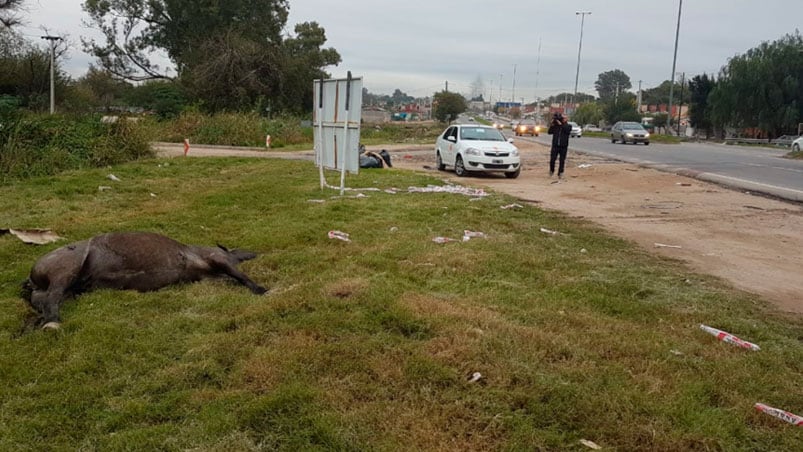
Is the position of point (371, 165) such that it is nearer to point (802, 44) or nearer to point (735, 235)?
point (735, 235)

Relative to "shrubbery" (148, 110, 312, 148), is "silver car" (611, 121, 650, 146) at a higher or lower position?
higher

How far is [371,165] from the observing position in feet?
61.0

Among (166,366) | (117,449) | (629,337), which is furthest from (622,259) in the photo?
(117,449)

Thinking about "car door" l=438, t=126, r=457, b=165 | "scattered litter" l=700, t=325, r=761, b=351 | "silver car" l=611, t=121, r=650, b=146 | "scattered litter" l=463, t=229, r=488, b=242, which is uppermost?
"silver car" l=611, t=121, r=650, b=146

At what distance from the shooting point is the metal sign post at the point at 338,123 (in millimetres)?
10664

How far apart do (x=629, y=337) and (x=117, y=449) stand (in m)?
3.16

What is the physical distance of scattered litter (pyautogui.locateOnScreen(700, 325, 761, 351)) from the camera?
4.22m

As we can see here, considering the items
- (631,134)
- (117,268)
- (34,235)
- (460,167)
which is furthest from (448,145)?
(631,134)

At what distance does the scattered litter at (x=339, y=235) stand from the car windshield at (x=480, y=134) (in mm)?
11923

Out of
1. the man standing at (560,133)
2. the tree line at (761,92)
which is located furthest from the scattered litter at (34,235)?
the tree line at (761,92)

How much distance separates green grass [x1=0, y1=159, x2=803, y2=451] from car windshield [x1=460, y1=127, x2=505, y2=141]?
12.3 metres

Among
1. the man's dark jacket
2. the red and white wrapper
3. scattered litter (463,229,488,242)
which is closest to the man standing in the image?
the man's dark jacket

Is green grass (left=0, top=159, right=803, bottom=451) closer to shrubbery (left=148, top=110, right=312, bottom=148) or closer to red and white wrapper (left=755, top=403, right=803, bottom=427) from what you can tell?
red and white wrapper (left=755, top=403, right=803, bottom=427)

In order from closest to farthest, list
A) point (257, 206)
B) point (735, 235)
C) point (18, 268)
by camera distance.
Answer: point (18, 268) → point (735, 235) → point (257, 206)
